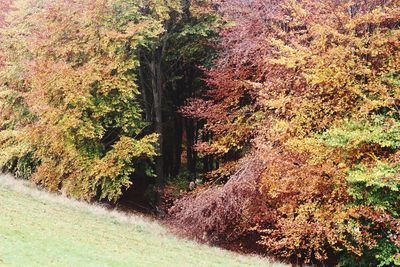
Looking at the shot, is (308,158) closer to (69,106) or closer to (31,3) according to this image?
(69,106)

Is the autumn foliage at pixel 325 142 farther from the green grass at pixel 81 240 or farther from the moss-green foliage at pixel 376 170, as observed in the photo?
the green grass at pixel 81 240

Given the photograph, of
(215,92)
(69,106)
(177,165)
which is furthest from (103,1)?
(177,165)

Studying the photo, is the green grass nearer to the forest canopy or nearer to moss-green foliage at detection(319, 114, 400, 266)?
the forest canopy

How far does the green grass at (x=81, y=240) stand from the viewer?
10633 millimetres

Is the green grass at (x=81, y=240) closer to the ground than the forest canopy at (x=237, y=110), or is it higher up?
closer to the ground

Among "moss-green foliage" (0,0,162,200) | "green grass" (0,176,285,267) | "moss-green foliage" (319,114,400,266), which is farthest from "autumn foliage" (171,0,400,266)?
"moss-green foliage" (0,0,162,200)

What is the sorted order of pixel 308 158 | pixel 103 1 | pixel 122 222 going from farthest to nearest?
pixel 103 1
pixel 122 222
pixel 308 158

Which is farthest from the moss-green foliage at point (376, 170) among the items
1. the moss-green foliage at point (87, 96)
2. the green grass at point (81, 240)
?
the moss-green foliage at point (87, 96)

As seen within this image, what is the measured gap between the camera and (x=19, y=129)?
28297 millimetres

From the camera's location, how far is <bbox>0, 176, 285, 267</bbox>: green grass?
10.6 metres

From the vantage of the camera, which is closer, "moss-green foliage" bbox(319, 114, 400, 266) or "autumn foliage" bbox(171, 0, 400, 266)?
Result: "moss-green foliage" bbox(319, 114, 400, 266)

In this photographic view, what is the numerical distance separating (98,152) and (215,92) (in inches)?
248

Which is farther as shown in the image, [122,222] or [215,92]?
[215,92]

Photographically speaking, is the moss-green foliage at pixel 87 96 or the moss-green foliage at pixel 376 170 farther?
the moss-green foliage at pixel 87 96
